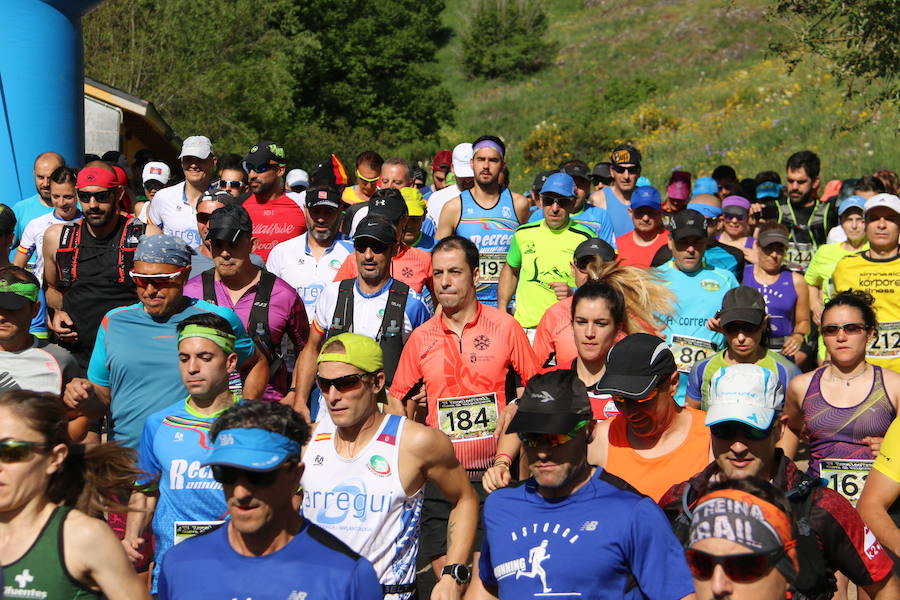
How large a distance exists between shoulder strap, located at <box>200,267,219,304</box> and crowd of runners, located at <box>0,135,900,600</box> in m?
0.03

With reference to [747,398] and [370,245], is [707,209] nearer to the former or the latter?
[370,245]

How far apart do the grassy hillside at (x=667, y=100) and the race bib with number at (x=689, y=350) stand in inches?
381

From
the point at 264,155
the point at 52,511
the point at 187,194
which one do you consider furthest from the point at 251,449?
the point at 187,194

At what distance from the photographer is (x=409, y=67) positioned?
5997 centimetres

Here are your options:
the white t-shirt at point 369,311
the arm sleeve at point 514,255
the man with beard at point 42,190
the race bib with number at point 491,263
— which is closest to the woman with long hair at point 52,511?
the white t-shirt at point 369,311

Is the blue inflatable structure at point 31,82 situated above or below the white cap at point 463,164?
above

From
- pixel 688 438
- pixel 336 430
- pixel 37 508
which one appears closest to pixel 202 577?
pixel 37 508

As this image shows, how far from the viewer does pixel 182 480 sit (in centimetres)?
518

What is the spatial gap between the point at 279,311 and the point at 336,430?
7.57ft

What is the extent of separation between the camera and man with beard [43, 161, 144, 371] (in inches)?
302

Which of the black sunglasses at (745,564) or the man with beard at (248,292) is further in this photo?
the man with beard at (248,292)

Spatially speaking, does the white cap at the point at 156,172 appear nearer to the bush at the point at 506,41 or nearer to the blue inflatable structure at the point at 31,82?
the blue inflatable structure at the point at 31,82

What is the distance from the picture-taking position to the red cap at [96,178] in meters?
7.76

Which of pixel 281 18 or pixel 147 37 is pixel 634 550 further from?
pixel 281 18
